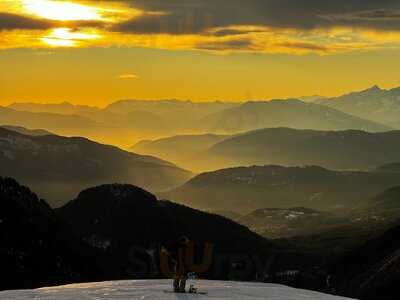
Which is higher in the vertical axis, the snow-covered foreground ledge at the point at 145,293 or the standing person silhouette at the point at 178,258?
the standing person silhouette at the point at 178,258

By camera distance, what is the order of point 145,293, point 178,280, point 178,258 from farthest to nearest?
point 178,280 → point 178,258 → point 145,293

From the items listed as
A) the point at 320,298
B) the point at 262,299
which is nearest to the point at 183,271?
the point at 262,299

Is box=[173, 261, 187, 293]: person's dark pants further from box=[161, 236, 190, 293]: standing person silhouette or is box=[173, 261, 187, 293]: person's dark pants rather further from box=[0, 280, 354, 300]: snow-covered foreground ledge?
box=[0, 280, 354, 300]: snow-covered foreground ledge

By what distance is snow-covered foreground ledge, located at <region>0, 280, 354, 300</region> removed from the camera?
4325 cm

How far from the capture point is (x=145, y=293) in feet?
145

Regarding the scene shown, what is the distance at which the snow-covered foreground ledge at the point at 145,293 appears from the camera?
43.2m

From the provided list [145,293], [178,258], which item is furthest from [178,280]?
[145,293]

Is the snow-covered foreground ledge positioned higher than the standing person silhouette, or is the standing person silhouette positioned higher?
the standing person silhouette

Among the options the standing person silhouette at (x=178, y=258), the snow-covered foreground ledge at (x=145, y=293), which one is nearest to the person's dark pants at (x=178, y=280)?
the standing person silhouette at (x=178, y=258)

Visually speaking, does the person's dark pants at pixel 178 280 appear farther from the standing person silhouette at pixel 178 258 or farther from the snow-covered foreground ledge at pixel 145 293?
the snow-covered foreground ledge at pixel 145 293

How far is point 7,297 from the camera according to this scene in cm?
4319

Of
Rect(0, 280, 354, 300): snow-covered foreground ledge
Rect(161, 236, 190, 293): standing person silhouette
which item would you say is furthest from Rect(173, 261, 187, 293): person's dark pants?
Rect(0, 280, 354, 300): snow-covered foreground ledge

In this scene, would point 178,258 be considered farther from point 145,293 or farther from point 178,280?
point 145,293

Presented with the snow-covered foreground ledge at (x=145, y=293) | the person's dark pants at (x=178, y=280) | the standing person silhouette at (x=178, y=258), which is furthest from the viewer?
the person's dark pants at (x=178, y=280)
